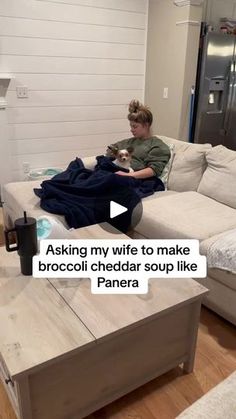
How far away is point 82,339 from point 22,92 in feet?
9.17

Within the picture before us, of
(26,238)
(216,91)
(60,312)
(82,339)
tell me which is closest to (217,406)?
(82,339)

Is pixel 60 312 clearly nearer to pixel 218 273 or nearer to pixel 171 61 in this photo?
pixel 218 273

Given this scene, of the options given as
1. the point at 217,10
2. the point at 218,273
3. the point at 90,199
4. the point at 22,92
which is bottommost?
the point at 218,273

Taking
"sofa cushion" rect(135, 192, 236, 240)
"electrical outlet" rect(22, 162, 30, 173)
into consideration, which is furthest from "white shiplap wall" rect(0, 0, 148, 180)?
"sofa cushion" rect(135, 192, 236, 240)

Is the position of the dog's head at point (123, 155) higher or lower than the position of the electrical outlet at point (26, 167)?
higher

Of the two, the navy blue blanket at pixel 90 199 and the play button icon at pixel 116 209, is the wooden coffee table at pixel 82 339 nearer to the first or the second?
Result: the navy blue blanket at pixel 90 199

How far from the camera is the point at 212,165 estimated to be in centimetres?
231

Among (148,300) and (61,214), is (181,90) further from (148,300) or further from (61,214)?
(148,300)

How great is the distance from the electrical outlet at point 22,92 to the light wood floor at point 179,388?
8.75 ft

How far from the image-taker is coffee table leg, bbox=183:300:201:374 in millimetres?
1328

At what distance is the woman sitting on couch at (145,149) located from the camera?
2422mm

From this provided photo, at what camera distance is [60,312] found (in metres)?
1.16

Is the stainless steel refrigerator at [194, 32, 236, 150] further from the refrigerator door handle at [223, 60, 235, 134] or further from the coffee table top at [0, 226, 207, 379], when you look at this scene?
the coffee table top at [0, 226, 207, 379]

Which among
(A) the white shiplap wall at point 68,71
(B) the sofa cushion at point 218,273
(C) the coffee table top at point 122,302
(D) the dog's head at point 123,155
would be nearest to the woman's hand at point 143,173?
(D) the dog's head at point 123,155
